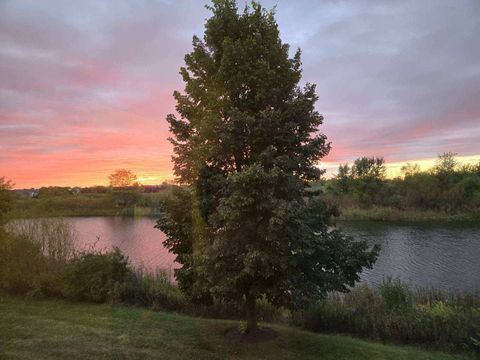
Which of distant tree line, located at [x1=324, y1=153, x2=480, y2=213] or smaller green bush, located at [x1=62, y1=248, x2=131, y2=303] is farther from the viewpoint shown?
distant tree line, located at [x1=324, y1=153, x2=480, y2=213]

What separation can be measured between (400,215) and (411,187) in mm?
15243

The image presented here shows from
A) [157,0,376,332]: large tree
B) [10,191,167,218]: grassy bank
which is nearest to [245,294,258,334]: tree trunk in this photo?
[157,0,376,332]: large tree

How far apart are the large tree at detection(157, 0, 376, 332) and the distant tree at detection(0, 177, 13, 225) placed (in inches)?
503

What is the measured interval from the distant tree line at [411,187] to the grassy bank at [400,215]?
362 cm

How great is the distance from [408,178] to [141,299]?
3133 inches

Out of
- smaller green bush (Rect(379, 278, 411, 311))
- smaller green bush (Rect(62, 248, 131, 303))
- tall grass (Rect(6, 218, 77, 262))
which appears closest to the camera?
smaller green bush (Rect(62, 248, 131, 303))

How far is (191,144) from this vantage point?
11359 mm

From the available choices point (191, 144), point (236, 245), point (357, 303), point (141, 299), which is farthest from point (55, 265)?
point (357, 303)

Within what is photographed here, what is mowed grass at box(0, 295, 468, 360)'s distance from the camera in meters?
10.1

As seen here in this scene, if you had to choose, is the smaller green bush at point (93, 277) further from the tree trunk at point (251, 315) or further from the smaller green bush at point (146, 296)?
the tree trunk at point (251, 315)

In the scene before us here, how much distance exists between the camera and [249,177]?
9.10 metres

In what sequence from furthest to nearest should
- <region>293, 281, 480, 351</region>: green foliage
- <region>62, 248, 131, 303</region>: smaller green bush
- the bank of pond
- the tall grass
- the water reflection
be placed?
1. the water reflection
2. the tall grass
3. <region>62, 248, 131, 303</region>: smaller green bush
4. the bank of pond
5. <region>293, 281, 480, 351</region>: green foliage

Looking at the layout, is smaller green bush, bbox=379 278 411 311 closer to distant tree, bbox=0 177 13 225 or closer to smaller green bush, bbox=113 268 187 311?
smaller green bush, bbox=113 268 187 311

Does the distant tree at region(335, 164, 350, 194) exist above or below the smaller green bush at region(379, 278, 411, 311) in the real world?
above
